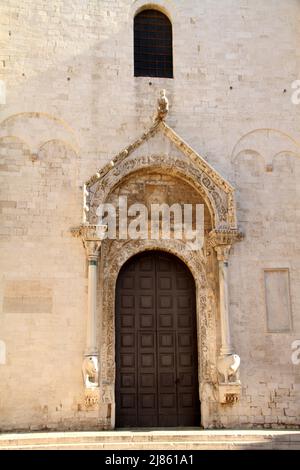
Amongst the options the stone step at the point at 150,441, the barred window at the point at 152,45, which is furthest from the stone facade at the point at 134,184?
the stone step at the point at 150,441

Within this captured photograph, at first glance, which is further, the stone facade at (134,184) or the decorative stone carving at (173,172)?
the decorative stone carving at (173,172)

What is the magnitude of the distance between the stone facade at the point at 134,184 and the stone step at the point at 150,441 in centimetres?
106

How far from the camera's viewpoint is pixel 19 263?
39.4 ft

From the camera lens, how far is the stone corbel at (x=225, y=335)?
11711 mm

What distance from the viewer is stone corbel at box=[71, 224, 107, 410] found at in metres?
11.4

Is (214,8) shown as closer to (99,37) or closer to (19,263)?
(99,37)

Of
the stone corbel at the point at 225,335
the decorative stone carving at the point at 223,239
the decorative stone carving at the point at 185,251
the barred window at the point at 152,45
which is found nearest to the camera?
the stone corbel at the point at 225,335

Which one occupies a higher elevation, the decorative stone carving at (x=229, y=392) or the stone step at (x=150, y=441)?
the decorative stone carving at (x=229, y=392)

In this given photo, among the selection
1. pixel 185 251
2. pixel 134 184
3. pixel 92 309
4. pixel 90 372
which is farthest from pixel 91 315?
pixel 134 184

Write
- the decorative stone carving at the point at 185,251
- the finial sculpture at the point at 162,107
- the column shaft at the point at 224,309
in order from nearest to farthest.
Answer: the decorative stone carving at the point at 185,251
the column shaft at the point at 224,309
the finial sculpture at the point at 162,107

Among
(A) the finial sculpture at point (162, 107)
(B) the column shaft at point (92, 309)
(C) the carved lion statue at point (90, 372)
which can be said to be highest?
(A) the finial sculpture at point (162, 107)

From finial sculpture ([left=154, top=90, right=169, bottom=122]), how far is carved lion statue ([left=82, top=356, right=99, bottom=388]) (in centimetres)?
497

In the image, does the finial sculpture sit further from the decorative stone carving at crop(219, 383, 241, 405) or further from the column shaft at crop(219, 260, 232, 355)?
the decorative stone carving at crop(219, 383, 241, 405)

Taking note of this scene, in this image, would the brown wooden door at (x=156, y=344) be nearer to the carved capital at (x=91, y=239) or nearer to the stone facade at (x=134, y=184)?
the stone facade at (x=134, y=184)
